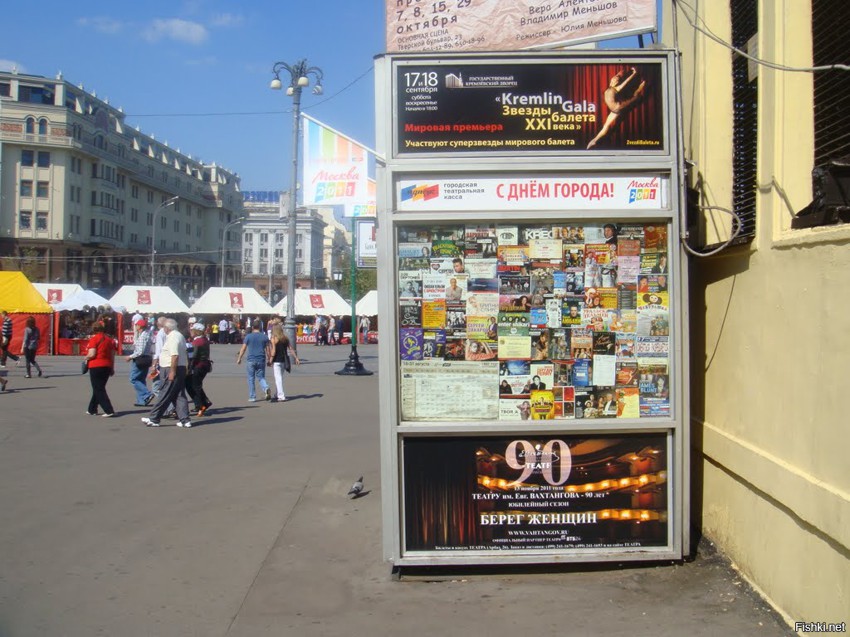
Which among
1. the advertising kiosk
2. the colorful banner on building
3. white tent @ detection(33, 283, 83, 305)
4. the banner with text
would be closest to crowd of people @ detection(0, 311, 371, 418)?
the colorful banner on building

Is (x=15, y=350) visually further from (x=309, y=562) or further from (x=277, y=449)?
(x=309, y=562)

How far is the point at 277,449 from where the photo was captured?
10672 mm

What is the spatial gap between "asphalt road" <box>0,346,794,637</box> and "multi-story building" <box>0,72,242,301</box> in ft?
198

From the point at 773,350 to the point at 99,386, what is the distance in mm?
11605

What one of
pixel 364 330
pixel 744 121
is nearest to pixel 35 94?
pixel 364 330

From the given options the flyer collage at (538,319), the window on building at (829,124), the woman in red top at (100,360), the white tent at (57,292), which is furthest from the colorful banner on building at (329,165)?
the white tent at (57,292)

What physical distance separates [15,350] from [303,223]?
323 feet

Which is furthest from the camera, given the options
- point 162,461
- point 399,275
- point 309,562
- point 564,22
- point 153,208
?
point 153,208

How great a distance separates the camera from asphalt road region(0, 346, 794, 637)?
4.63 m

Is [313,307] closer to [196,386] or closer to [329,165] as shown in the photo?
[196,386]

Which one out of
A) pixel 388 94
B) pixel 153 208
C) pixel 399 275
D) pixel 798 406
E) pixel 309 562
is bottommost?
pixel 309 562

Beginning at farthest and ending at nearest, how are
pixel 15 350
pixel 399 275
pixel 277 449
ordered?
1. pixel 15 350
2. pixel 277 449
3. pixel 399 275

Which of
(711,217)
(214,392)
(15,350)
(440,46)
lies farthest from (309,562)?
(15,350)

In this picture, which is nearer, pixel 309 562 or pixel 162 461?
pixel 309 562
